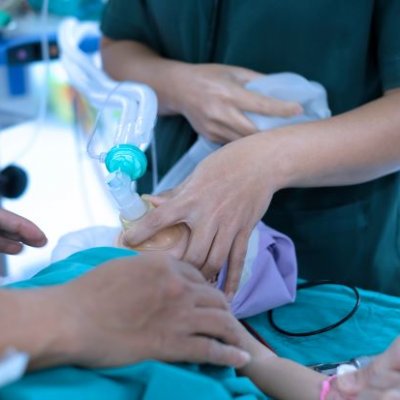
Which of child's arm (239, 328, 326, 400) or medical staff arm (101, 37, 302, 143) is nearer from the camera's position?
child's arm (239, 328, 326, 400)

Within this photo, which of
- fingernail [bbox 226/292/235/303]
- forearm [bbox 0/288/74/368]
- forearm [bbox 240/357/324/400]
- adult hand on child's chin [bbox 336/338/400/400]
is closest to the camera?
forearm [bbox 0/288/74/368]

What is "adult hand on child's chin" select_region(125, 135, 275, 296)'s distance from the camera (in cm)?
93

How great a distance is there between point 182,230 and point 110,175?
128 millimetres

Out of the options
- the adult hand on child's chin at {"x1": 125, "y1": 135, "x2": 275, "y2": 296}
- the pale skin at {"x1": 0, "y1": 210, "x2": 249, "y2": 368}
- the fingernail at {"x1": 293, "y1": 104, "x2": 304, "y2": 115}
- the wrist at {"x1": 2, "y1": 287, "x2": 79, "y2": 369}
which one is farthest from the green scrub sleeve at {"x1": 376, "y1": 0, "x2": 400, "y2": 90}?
the wrist at {"x1": 2, "y1": 287, "x2": 79, "y2": 369}

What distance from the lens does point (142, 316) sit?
0.71 m

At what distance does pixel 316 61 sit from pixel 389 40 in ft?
0.43

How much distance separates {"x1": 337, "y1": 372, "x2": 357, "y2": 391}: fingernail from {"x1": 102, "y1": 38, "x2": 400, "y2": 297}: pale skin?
0.71ft

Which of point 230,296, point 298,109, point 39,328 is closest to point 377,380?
point 230,296

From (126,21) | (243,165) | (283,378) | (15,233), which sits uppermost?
(126,21)

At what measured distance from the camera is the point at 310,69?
121cm

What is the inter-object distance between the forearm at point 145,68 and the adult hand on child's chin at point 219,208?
29 cm

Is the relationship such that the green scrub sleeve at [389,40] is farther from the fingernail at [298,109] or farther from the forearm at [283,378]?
the forearm at [283,378]

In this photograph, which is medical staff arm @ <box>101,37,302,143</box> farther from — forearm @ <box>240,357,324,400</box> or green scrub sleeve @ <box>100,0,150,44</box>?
forearm @ <box>240,357,324,400</box>

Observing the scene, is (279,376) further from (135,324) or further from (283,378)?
(135,324)
